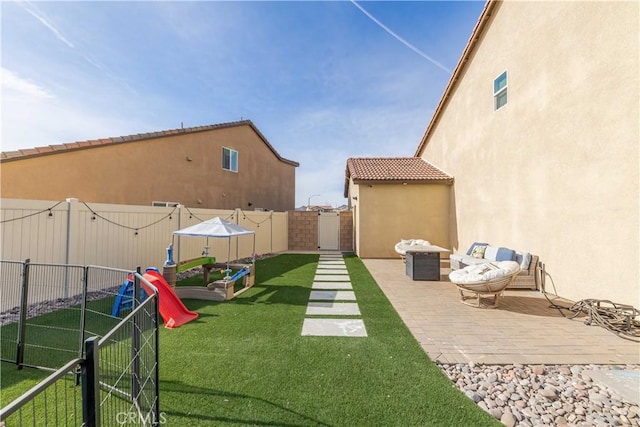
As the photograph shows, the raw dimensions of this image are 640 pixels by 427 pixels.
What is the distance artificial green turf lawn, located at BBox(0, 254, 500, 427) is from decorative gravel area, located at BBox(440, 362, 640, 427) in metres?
0.26

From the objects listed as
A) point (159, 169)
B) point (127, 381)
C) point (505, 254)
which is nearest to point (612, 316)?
point (505, 254)

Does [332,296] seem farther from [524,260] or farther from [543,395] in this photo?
[524,260]

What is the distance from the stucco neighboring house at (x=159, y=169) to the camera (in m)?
8.16

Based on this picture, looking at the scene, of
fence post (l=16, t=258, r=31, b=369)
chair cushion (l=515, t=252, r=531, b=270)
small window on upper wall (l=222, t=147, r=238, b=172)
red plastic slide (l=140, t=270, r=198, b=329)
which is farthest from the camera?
small window on upper wall (l=222, t=147, r=238, b=172)

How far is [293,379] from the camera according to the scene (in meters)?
3.31

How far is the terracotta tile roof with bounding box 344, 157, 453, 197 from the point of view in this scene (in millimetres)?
12984

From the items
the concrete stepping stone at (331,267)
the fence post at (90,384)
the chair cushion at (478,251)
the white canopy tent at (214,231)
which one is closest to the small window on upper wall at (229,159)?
the concrete stepping stone at (331,267)

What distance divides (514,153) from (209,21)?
1044 centimetres

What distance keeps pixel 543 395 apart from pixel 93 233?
30.4ft

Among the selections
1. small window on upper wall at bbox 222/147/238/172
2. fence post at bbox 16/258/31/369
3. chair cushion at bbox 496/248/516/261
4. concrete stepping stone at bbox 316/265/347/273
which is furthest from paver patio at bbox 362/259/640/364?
small window on upper wall at bbox 222/147/238/172

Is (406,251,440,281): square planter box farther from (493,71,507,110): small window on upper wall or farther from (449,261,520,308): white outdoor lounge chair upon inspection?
(493,71,507,110): small window on upper wall

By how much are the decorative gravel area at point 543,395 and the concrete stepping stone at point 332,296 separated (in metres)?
3.26

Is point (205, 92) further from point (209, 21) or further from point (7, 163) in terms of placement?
point (7, 163)

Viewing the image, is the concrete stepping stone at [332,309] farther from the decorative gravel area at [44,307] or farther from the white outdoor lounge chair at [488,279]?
the decorative gravel area at [44,307]
